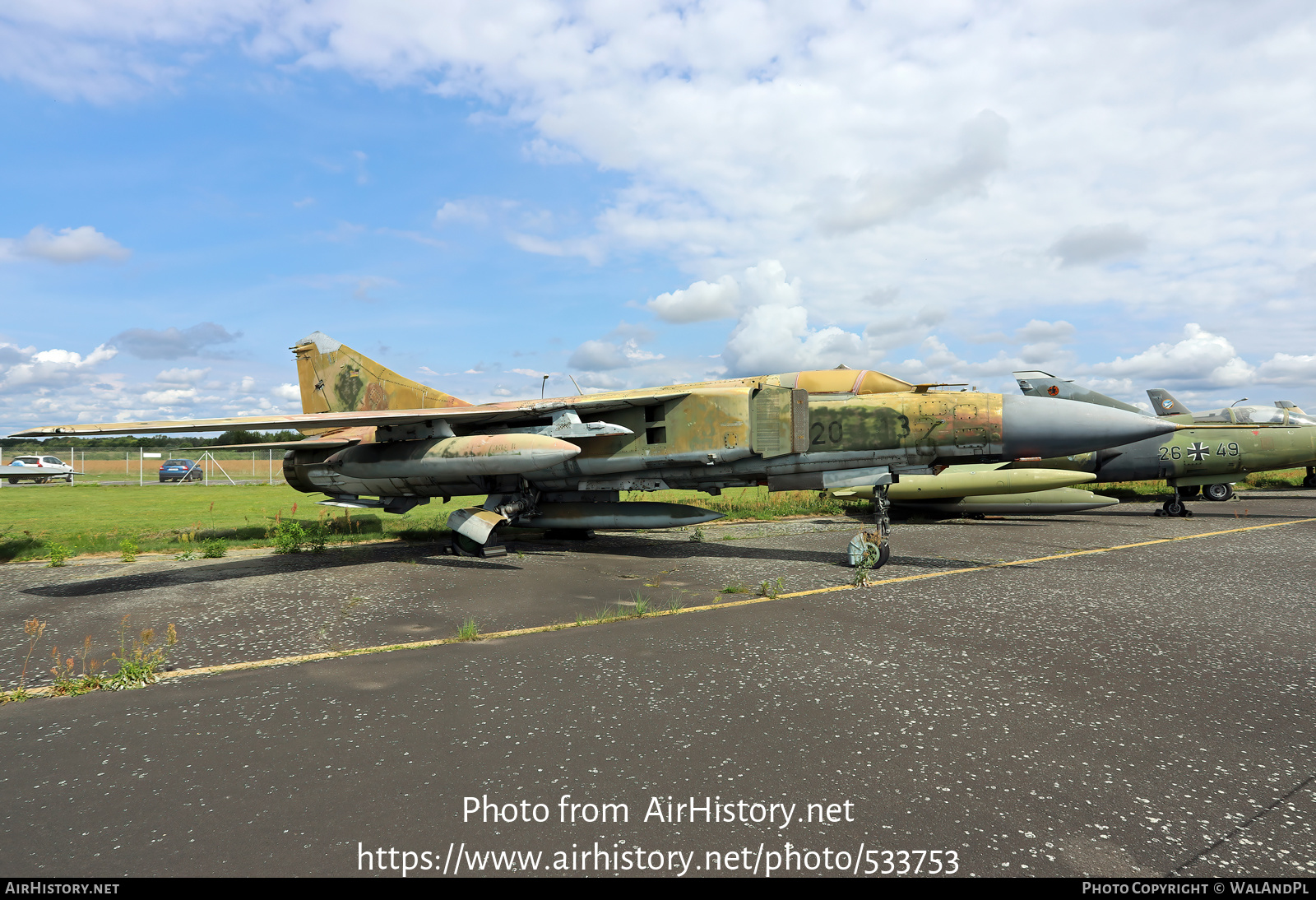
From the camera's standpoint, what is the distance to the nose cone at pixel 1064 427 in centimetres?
842

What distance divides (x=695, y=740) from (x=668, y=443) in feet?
23.5

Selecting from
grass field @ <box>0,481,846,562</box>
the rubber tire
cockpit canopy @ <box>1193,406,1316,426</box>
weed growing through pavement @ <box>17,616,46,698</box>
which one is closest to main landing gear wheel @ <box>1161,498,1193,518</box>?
cockpit canopy @ <box>1193,406,1316,426</box>

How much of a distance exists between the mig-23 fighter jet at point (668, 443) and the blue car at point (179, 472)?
3655 centimetres

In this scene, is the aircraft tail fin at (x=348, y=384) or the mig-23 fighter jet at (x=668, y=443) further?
the aircraft tail fin at (x=348, y=384)

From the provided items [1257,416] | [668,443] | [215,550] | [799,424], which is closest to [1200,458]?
[1257,416]

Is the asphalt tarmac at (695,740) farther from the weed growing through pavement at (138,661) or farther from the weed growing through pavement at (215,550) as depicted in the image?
the weed growing through pavement at (215,550)

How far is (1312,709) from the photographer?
4.11 metres

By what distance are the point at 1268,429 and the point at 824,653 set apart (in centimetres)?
2182

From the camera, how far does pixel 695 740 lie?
143 inches

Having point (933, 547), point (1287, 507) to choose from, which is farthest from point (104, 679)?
point (1287, 507)

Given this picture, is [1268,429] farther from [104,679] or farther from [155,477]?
[155,477]

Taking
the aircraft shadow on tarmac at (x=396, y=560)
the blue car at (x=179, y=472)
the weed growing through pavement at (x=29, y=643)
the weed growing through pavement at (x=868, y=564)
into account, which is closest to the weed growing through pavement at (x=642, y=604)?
the aircraft shadow on tarmac at (x=396, y=560)

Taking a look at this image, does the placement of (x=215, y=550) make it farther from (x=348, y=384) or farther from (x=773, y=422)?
(x=773, y=422)

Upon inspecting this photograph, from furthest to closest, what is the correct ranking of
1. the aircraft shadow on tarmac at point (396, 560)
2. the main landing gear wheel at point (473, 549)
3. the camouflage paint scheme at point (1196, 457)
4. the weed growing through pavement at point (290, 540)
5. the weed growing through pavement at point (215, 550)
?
the camouflage paint scheme at point (1196, 457)
the weed growing through pavement at point (290, 540)
the weed growing through pavement at point (215, 550)
the main landing gear wheel at point (473, 549)
the aircraft shadow on tarmac at point (396, 560)
